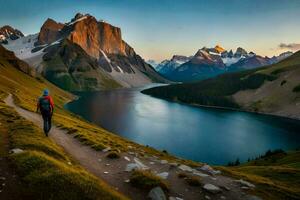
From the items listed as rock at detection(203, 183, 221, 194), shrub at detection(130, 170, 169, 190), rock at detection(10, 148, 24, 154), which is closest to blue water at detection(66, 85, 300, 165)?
rock at detection(203, 183, 221, 194)

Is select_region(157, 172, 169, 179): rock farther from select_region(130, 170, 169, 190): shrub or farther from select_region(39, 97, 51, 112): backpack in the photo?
select_region(39, 97, 51, 112): backpack

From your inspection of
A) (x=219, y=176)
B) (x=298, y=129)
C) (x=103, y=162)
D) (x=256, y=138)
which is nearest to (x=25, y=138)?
(x=103, y=162)

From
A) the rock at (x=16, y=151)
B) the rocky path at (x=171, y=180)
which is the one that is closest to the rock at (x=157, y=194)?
the rocky path at (x=171, y=180)

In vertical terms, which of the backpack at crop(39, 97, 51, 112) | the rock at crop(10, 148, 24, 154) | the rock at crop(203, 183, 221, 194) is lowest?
the rock at crop(203, 183, 221, 194)

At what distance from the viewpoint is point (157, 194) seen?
1784 cm

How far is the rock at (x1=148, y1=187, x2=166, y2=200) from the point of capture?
17547 millimetres

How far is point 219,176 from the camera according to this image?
2558cm

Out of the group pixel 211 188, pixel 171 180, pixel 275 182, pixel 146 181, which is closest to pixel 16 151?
pixel 146 181

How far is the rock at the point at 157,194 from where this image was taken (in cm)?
1755

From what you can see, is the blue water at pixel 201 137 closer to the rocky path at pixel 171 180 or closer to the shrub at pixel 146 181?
the rocky path at pixel 171 180

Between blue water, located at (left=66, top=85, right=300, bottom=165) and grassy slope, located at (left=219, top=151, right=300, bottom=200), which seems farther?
blue water, located at (left=66, top=85, right=300, bottom=165)

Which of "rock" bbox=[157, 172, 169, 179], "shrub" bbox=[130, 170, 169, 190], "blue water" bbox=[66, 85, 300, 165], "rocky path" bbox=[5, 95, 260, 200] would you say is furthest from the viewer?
"blue water" bbox=[66, 85, 300, 165]

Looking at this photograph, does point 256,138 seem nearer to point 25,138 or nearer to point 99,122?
point 99,122

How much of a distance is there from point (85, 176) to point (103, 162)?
952 centimetres
